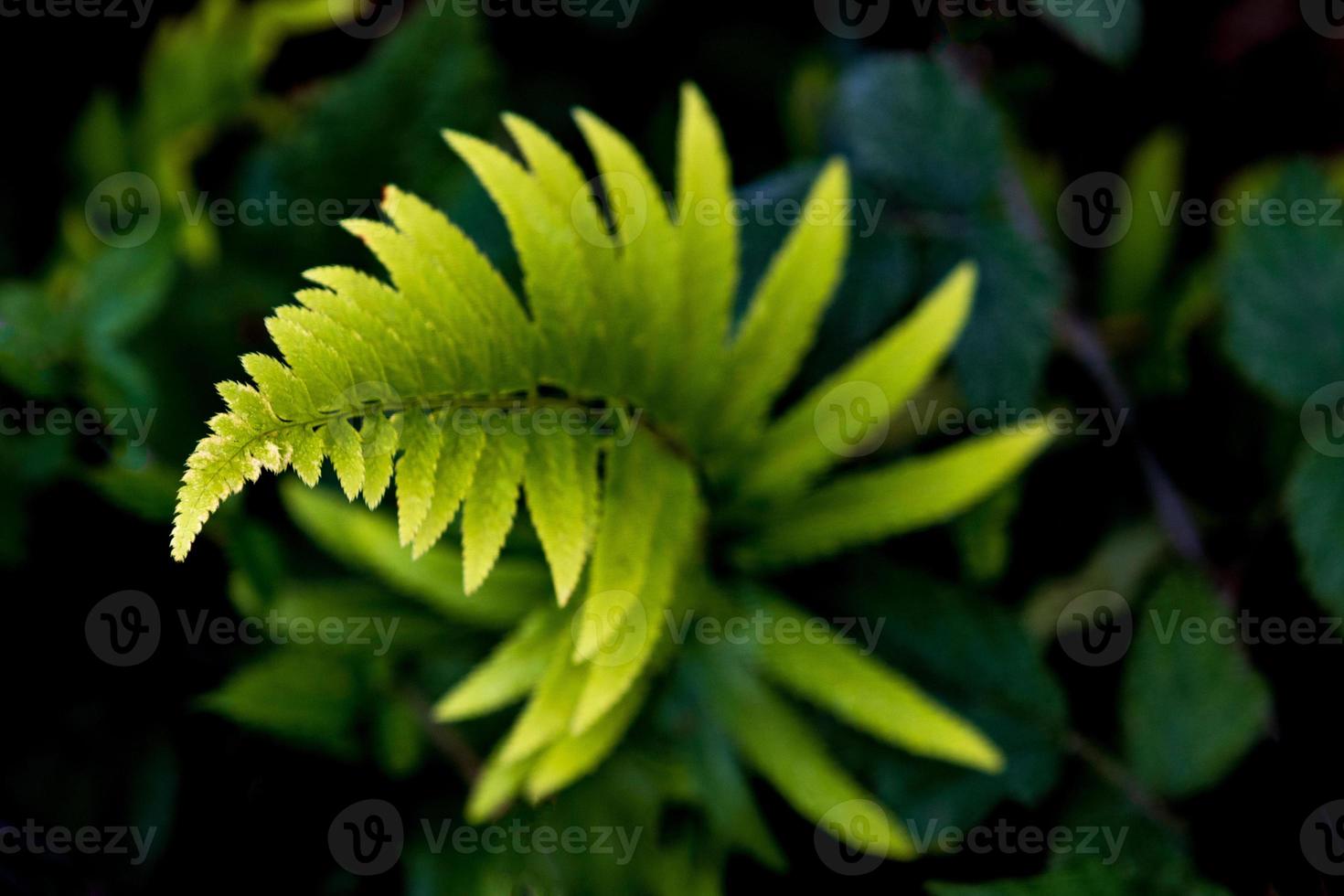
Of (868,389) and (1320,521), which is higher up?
(868,389)

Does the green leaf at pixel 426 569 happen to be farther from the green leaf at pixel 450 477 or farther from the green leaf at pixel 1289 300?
the green leaf at pixel 1289 300

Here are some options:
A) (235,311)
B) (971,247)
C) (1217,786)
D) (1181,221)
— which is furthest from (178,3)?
(1217,786)

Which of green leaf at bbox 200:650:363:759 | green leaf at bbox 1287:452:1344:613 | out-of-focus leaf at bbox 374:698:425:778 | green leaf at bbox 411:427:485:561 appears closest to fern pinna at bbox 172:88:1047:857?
green leaf at bbox 411:427:485:561

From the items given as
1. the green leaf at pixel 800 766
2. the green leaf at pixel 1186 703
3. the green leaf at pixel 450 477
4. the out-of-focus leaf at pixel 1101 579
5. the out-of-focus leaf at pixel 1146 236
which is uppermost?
the green leaf at pixel 450 477

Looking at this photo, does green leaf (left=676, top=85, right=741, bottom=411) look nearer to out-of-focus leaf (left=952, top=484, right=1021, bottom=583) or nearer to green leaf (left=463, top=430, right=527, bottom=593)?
green leaf (left=463, top=430, right=527, bottom=593)

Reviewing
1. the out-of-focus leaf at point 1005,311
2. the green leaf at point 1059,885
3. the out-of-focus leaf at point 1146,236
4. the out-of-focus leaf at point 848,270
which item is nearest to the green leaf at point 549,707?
the green leaf at point 1059,885

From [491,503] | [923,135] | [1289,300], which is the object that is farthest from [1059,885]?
[923,135]

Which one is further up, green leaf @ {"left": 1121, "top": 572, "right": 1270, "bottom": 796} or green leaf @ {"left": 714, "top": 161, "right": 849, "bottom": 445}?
green leaf @ {"left": 714, "top": 161, "right": 849, "bottom": 445}

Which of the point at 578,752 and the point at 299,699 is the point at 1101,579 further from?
the point at 299,699
